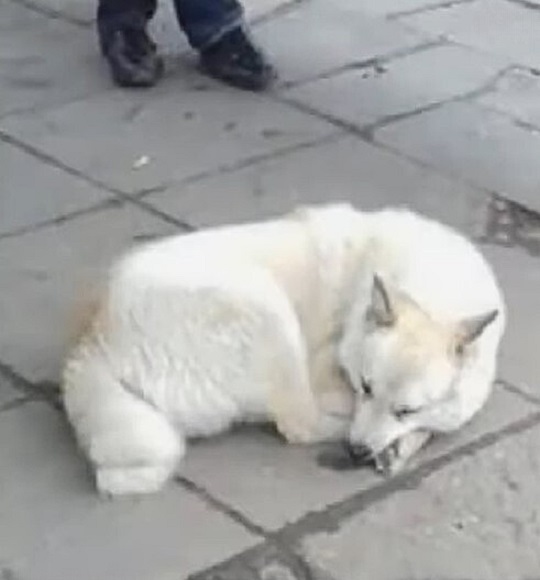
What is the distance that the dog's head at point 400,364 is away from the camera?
356cm

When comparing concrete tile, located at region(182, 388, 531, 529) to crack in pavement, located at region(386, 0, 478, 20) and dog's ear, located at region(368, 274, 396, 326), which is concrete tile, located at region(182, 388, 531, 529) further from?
crack in pavement, located at region(386, 0, 478, 20)

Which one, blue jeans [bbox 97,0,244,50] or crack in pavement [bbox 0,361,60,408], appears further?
blue jeans [bbox 97,0,244,50]

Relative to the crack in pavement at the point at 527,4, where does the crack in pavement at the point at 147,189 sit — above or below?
above

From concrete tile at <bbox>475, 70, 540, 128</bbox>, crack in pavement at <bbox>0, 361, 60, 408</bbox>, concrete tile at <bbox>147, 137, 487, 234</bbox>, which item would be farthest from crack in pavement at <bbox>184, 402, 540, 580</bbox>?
concrete tile at <bbox>475, 70, 540, 128</bbox>

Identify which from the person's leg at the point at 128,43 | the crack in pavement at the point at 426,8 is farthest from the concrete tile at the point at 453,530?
the crack in pavement at the point at 426,8

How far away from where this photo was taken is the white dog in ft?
11.8

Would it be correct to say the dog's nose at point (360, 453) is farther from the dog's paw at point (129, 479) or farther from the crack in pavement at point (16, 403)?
the crack in pavement at point (16, 403)

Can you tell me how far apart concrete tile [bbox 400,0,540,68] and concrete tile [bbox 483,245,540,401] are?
4.82ft

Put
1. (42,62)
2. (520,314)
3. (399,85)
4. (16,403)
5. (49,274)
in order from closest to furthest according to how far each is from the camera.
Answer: (16,403) < (520,314) < (49,274) < (399,85) < (42,62)

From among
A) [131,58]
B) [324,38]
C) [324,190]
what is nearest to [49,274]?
[324,190]

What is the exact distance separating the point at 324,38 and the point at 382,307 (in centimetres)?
263

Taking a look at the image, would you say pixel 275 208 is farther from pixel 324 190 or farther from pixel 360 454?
pixel 360 454

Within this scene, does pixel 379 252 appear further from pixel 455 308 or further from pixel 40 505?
pixel 40 505

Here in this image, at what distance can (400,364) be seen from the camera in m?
3.55
